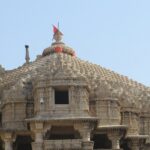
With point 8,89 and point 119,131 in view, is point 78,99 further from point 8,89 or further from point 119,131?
point 8,89

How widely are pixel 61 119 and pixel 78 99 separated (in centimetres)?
194

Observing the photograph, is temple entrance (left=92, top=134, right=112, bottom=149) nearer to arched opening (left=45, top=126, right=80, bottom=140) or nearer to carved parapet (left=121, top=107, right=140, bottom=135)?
carved parapet (left=121, top=107, right=140, bottom=135)

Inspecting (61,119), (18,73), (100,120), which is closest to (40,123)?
(61,119)

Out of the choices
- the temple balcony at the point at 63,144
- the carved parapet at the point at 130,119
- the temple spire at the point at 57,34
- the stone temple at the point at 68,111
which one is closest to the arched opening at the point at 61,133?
the stone temple at the point at 68,111

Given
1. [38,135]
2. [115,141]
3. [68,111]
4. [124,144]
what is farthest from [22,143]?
[124,144]

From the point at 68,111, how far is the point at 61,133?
286 centimetres

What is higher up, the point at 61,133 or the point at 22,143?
the point at 61,133

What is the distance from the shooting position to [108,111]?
39938 mm

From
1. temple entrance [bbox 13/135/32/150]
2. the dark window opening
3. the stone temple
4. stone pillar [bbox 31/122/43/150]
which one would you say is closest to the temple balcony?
the stone temple

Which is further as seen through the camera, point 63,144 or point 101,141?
point 101,141

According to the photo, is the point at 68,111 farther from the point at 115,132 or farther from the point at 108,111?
the point at 115,132

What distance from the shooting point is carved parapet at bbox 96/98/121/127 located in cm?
3950

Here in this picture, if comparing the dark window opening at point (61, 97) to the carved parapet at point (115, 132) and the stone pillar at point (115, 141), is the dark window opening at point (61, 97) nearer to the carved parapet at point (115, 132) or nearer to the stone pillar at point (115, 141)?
the carved parapet at point (115, 132)

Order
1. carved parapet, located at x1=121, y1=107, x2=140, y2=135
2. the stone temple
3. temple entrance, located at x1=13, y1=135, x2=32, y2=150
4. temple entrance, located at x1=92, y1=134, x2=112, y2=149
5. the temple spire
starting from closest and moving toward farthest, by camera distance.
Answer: the stone temple < temple entrance, located at x1=13, y1=135, x2=32, y2=150 < temple entrance, located at x1=92, y1=134, x2=112, y2=149 < carved parapet, located at x1=121, y1=107, x2=140, y2=135 < the temple spire
